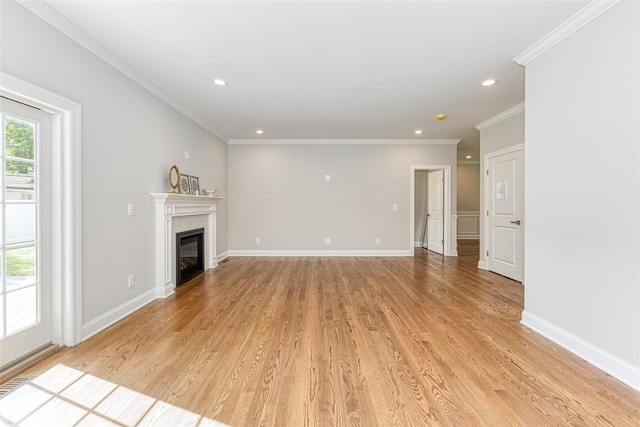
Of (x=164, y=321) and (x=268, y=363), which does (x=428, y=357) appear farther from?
(x=164, y=321)

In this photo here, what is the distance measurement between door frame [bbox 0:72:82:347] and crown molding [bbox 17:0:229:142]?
0.55 meters

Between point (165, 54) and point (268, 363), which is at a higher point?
point (165, 54)

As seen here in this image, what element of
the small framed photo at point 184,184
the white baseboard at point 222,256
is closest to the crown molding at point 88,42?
the small framed photo at point 184,184

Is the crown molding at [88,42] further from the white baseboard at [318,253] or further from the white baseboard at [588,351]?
the white baseboard at [588,351]

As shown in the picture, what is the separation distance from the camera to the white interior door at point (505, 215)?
13.0 ft

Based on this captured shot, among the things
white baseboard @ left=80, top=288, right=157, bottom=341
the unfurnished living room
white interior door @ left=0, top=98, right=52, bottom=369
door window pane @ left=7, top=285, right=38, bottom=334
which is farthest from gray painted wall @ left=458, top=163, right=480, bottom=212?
door window pane @ left=7, top=285, right=38, bottom=334

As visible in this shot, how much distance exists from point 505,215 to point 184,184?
16.6 ft

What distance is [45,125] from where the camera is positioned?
2037 millimetres

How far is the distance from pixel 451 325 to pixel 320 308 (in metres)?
1.32

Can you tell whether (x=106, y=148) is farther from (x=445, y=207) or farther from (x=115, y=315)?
(x=445, y=207)

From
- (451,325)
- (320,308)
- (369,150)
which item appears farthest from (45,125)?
(369,150)

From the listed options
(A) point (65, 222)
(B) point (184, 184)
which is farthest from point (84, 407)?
(B) point (184, 184)

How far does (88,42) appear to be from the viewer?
7.41 feet

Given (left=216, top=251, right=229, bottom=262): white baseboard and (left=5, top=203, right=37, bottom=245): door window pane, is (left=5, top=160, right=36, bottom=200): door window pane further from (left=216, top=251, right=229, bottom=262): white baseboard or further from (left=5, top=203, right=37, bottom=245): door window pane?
(left=216, top=251, right=229, bottom=262): white baseboard
